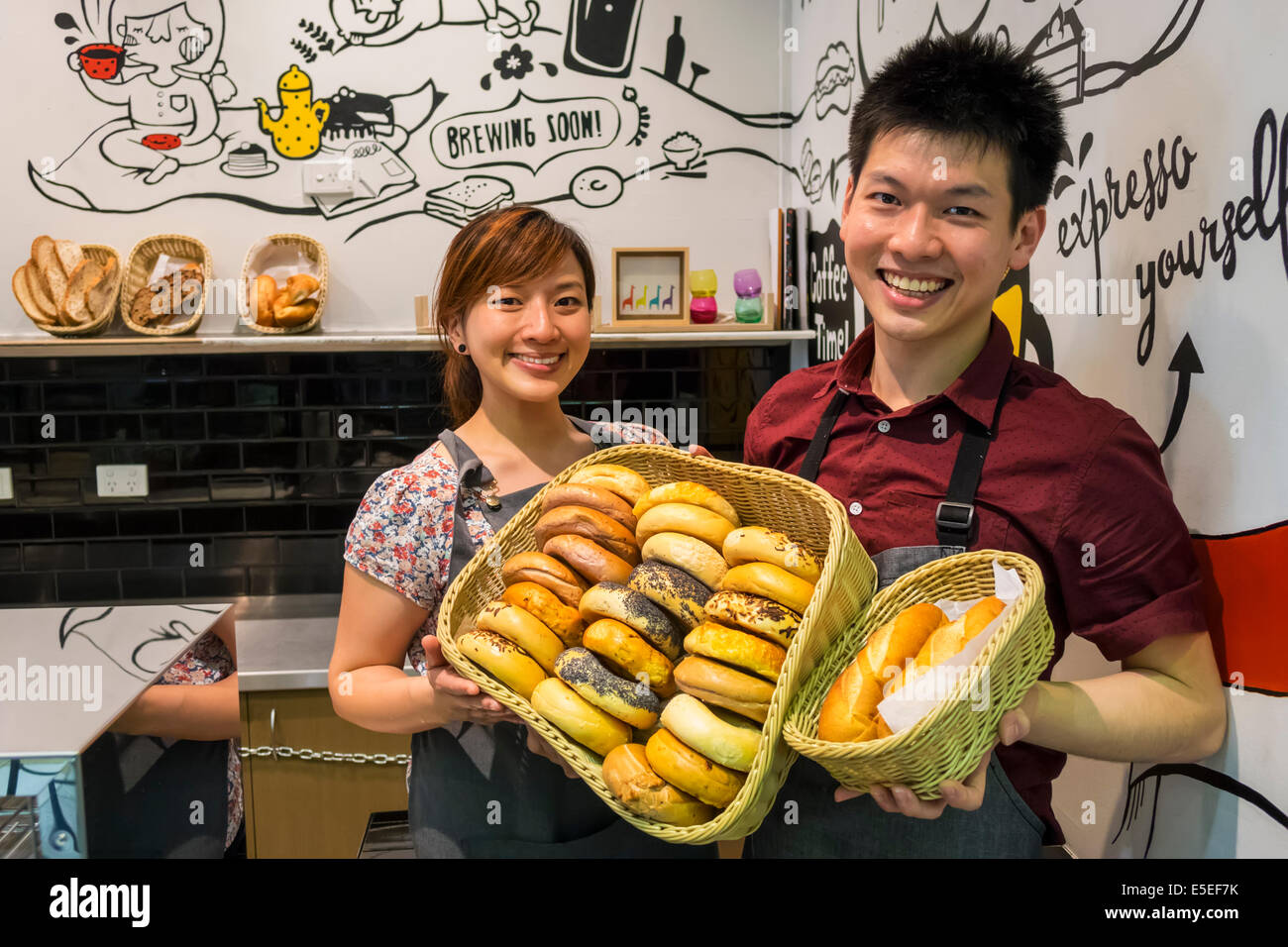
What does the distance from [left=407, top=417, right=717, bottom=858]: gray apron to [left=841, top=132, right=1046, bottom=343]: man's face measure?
0.48 meters

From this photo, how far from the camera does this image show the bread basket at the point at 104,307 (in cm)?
232

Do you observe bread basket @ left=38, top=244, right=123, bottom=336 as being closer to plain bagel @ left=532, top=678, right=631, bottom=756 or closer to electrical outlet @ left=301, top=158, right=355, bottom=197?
electrical outlet @ left=301, top=158, right=355, bottom=197

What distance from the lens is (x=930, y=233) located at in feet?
2.88

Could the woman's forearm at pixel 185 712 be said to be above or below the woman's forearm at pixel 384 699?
below

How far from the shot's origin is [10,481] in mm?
2455

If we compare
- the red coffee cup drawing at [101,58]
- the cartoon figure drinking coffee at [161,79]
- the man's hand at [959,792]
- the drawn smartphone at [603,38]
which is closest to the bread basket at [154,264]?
the cartoon figure drinking coffee at [161,79]

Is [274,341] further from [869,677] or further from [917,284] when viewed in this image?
[869,677]

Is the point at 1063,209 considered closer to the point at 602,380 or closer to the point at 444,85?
the point at 602,380

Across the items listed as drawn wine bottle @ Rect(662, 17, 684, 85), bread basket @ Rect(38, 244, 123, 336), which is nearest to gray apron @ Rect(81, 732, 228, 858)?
bread basket @ Rect(38, 244, 123, 336)

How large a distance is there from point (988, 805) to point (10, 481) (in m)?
2.52

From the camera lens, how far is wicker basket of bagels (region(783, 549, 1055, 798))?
0.70m

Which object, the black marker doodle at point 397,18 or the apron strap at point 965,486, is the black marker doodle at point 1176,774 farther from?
the black marker doodle at point 397,18

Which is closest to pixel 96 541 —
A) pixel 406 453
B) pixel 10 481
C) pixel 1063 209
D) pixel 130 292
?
pixel 10 481

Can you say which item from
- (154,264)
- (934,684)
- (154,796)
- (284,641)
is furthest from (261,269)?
(934,684)
